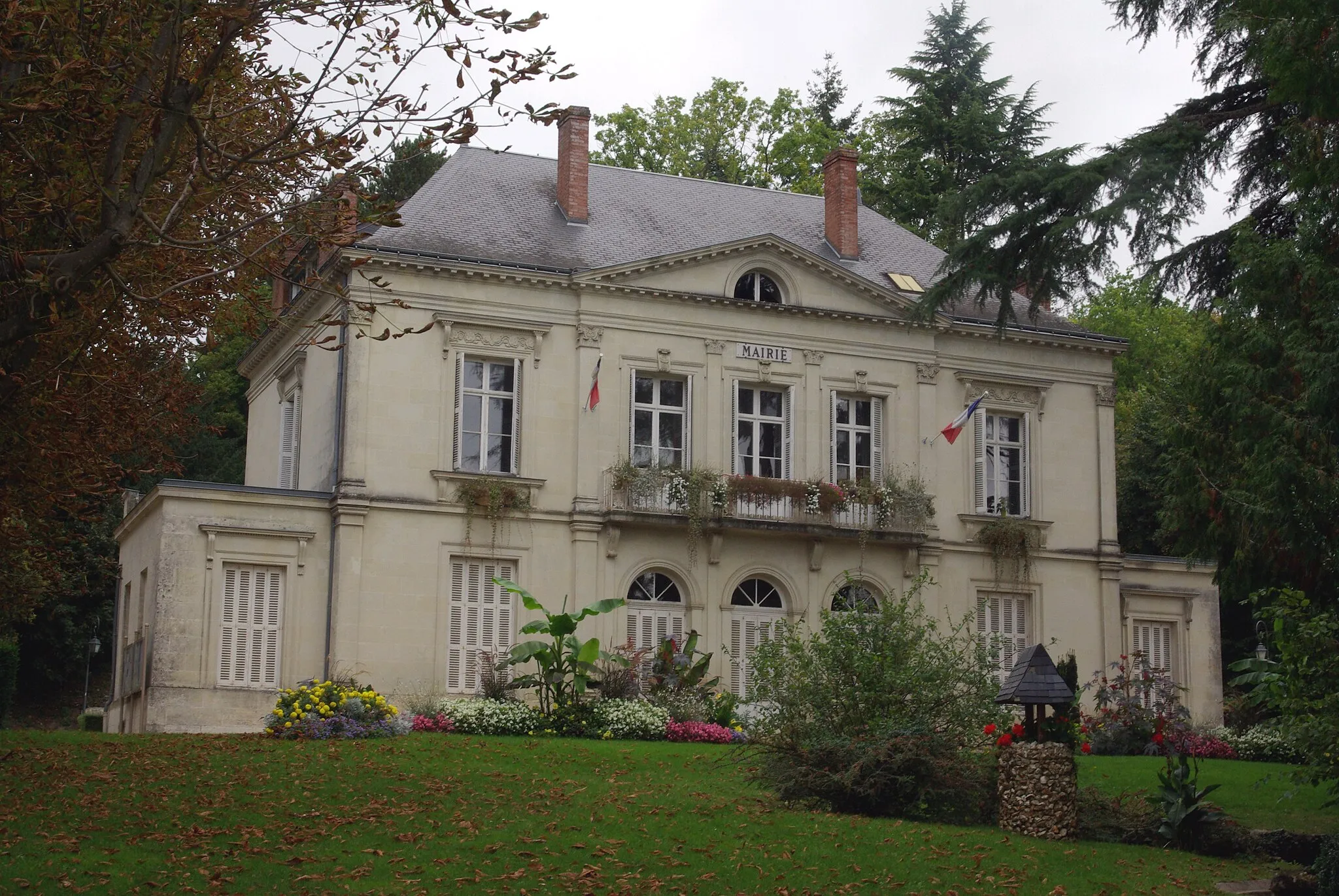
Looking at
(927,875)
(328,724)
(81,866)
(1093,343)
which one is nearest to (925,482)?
(1093,343)

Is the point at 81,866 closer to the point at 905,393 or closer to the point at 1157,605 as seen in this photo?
the point at 905,393

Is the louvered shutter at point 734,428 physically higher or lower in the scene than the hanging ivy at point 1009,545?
higher

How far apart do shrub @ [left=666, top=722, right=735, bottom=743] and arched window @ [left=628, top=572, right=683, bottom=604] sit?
3631mm

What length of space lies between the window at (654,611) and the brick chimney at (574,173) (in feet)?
22.5

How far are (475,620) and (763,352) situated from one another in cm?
702

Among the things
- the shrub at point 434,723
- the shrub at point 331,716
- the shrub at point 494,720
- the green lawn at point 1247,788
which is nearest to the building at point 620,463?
the shrub at point 434,723

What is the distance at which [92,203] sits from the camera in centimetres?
1089

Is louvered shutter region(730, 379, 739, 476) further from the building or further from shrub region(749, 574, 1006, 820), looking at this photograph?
shrub region(749, 574, 1006, 820)

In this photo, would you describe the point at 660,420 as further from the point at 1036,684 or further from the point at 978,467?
the point at 1036,684

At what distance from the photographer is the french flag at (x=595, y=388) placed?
26922 millimetres

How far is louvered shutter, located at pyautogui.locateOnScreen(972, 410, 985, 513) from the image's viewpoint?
98.3 ft

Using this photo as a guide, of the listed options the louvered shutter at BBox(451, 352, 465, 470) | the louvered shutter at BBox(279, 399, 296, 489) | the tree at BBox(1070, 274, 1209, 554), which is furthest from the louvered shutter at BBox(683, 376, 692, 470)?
the tree at BBox(1070, 274, 1209, 554)

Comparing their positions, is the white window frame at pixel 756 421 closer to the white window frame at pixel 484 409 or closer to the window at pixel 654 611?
the window at pixel 654 611

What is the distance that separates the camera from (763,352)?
94.3 ft
